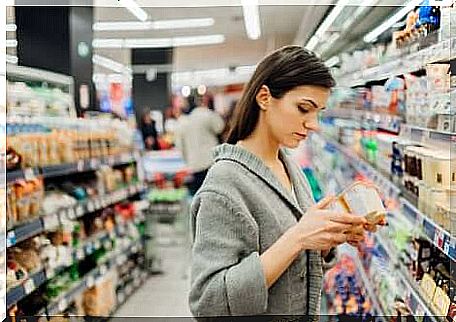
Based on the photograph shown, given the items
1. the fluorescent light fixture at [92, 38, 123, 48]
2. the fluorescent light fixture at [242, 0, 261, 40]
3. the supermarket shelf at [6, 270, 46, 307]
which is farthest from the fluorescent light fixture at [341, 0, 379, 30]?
the supermarket shelf at [6, 270, 46, 307]

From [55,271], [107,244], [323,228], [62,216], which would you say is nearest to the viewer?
[323,228]

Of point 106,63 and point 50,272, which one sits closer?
point 106,63

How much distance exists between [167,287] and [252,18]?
1823mm

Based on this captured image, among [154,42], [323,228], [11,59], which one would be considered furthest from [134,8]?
[323,228]

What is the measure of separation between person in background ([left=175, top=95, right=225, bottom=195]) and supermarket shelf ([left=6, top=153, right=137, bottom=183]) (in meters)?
0.86

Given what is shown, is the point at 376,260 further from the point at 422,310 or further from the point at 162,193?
the point at 162,193

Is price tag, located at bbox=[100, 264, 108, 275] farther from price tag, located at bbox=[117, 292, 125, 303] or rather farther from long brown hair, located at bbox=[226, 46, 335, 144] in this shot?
long brown hair, located at bbox=[226, 46, 335, 144]

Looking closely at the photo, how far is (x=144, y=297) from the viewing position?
11.6ft

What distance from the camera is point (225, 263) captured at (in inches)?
58.1

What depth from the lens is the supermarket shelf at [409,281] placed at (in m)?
1.91

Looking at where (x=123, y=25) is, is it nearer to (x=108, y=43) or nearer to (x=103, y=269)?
(x=108, y=43)

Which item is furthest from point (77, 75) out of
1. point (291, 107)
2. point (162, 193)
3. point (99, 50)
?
point (162, 193)

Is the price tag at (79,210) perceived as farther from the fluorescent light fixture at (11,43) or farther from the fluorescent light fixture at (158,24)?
the fluorescent light fixture at (11,43)

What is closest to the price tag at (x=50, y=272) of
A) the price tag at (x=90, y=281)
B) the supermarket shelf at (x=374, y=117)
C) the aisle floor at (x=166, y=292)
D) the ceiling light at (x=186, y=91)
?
the aisle floor at (x=166, y=292)
